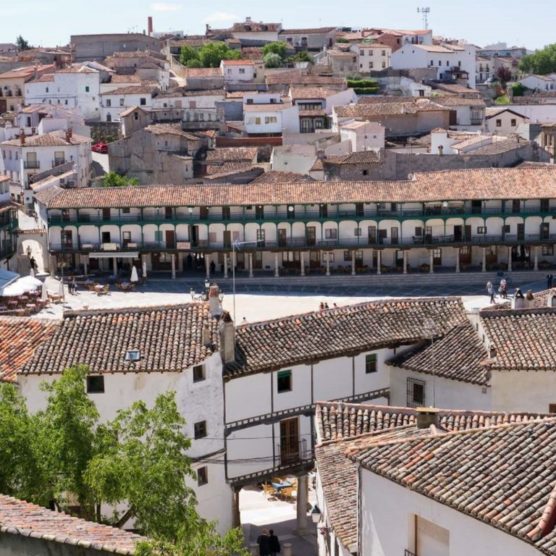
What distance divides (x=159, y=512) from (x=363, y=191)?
52.1 meters

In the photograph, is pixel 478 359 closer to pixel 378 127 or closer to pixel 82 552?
pixel 82 552

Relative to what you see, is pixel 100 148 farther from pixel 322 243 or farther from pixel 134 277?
pixel 322 243

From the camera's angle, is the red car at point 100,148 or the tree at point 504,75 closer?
the red car at point 100,148

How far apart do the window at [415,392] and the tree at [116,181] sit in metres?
53.6

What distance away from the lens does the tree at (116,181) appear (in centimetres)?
8406

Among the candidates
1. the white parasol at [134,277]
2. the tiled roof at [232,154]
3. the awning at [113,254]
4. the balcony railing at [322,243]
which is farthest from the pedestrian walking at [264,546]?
the tiled roof at [232,154]

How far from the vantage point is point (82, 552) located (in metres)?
12.4

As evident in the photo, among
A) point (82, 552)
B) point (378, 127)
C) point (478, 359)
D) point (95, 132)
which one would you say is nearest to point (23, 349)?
point (478, 359)

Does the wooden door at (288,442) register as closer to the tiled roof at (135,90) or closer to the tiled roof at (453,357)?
the tiled roof at (453,357)

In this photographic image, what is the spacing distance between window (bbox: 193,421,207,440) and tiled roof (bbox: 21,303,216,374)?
175cm

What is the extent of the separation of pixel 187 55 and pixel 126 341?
351 ft

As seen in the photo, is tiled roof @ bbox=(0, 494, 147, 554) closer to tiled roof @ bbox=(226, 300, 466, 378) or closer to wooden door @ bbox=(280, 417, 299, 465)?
tiled roof @ bbox=(226, 300, 466, 378)

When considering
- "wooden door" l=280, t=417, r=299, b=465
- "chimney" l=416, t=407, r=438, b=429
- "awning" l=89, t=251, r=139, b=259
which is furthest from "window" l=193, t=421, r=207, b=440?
"awning" l=89, t=251, r=139, b=259

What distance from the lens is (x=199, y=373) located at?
98.2 ft
